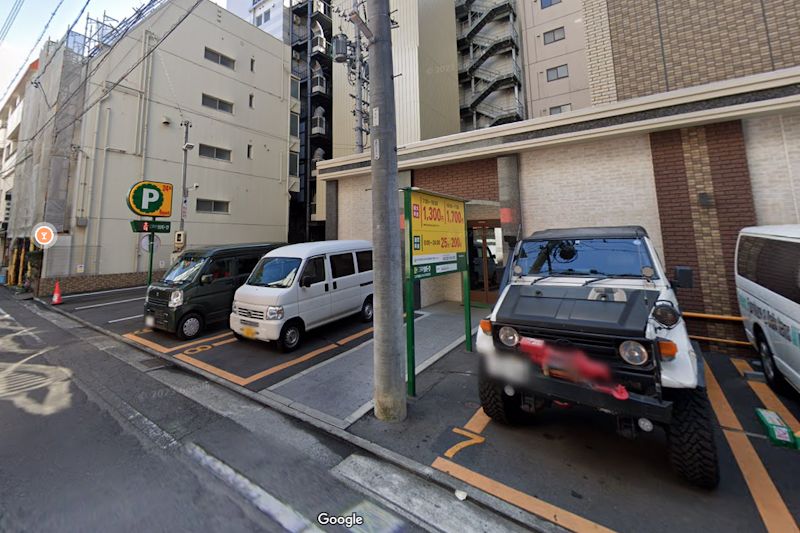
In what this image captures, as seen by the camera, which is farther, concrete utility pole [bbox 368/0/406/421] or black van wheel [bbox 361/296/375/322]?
black van wheel [bbox 361/296/375/322]

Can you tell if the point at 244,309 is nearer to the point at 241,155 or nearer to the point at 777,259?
the point at 777,259

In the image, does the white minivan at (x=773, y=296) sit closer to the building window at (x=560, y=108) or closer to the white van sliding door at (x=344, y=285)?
the white van sliding door at (x=344, y=285)

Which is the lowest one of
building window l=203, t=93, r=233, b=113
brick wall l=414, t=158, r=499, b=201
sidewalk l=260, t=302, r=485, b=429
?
sidewalk l=260, t=302, r=485, b=429

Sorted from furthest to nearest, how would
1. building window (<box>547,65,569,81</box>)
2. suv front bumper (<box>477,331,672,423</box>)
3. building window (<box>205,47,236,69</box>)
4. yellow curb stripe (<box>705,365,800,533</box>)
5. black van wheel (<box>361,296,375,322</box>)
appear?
building window (<box>547,65,569,81</box>), building window (<box>205,47,236,69</box>), black van wheel (<box>361,296,375,322</box>), suv front bumper (<box>477,331,672,423</box>), yellow curb stripe (<box>705,365,800,533</box>)

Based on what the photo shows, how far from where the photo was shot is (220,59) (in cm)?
1867

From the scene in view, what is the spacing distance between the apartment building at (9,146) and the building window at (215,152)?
1462cm

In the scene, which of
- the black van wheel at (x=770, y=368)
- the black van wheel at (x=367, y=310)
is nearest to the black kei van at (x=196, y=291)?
the black van wheel at (x=367, y=310)

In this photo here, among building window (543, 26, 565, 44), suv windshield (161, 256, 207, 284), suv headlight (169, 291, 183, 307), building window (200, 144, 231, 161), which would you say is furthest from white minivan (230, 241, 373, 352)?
building window (543, 26, 565, 44)

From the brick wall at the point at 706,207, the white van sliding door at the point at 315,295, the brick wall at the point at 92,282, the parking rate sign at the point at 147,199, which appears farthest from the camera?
the brick wall at the point at 92,282

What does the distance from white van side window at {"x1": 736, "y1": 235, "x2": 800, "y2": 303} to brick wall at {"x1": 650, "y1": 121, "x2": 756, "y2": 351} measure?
907 millimetres

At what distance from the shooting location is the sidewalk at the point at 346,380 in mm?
3957

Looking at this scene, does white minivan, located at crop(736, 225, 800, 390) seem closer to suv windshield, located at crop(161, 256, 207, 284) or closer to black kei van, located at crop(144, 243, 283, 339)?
black kei van, located at crop(144, 243, 283, 339)

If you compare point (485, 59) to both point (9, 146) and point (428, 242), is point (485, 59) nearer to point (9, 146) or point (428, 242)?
point (428, 242)

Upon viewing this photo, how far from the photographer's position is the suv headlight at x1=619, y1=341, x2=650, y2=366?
242 cm
